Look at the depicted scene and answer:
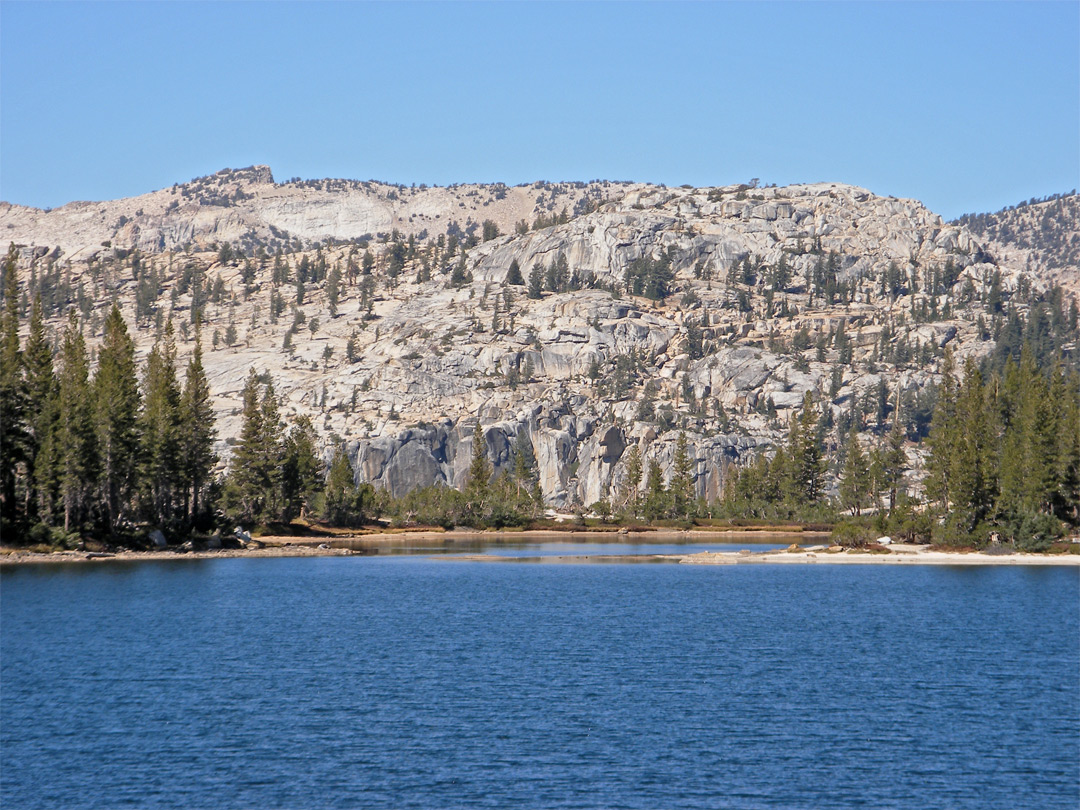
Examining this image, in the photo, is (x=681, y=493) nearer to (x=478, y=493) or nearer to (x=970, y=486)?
(x=478, y=493)

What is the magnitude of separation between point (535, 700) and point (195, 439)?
3596 inches

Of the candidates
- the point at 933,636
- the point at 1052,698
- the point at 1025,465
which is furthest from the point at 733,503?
the point at 1052,698

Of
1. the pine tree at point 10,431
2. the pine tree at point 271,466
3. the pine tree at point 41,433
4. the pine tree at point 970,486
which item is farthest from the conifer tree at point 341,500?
the pine tree at point 970,486

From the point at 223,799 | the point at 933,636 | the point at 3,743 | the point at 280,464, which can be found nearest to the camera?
the point at 223,799

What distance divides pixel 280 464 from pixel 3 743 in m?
111

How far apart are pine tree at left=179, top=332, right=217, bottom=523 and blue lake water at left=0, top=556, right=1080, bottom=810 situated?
44.6 metres

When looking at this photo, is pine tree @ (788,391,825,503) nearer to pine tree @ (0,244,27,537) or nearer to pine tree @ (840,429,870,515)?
pine tree @ (840,429,870,515)

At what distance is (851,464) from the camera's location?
175625mm

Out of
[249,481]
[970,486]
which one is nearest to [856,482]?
[970,486]

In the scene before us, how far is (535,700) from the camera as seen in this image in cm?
4141

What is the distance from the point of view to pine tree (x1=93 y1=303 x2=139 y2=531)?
330ft

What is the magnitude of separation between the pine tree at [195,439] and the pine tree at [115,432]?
20.5ft

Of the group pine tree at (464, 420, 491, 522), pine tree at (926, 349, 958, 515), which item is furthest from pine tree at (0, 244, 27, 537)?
pine tree at (926, 349, 958, 515)

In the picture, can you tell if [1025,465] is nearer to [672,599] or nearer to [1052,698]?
[672,599]
